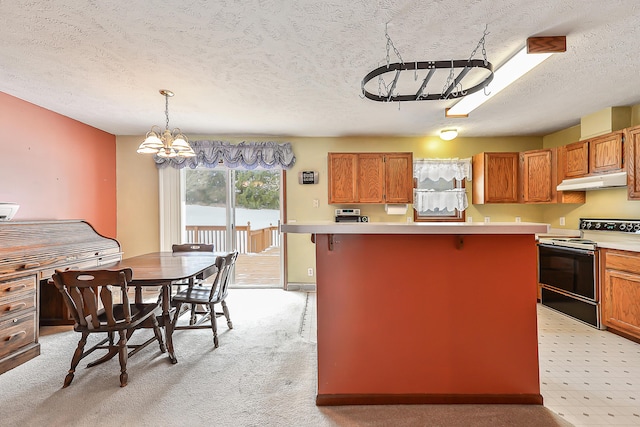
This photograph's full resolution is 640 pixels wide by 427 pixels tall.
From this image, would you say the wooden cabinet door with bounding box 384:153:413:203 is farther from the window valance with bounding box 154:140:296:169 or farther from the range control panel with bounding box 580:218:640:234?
the range control panel with bounding box 580:218:640:234

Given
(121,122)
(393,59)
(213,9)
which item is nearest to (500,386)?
(393,59)

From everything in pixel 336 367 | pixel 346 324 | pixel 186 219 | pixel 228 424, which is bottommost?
pixel 228 424

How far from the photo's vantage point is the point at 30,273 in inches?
93.6

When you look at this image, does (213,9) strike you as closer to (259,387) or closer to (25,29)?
(25,29)

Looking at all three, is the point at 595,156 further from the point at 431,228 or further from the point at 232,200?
the point at 232,200

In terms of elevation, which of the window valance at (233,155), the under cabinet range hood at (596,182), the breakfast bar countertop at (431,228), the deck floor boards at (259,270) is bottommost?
the deck floor boards at (259,270)

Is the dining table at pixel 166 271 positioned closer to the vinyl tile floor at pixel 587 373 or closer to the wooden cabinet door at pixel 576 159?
the vinyl tile floor at pixel 587 373

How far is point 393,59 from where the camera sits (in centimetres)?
218

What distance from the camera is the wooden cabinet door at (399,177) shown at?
4.21 metres

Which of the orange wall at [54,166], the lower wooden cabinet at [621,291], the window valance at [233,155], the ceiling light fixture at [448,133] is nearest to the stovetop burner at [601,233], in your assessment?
the lower wooden cabinet at [621,291]

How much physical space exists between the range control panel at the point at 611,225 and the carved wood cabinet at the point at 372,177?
2121mm

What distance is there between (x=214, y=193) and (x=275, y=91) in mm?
2330

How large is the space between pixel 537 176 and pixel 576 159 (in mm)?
480

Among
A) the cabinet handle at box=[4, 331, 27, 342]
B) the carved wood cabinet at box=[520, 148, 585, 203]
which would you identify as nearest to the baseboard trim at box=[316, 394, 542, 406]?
the cabinet handle at box=[4, 331, 27, 342]
